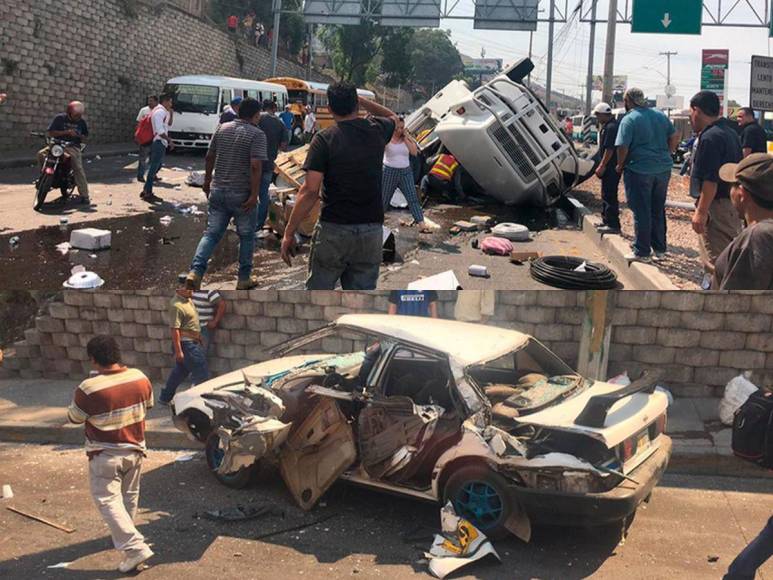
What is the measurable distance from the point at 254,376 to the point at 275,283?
3.38m

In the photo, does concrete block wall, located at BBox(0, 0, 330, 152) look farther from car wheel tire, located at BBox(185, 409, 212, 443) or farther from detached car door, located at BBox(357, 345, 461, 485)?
detached car door, located at BBox(357, 345, 461, 485)

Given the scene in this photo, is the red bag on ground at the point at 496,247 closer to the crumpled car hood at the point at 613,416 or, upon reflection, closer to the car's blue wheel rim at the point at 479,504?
the crumpled car hood at the point at 613,416

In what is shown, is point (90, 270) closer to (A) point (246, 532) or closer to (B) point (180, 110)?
(A) point (246, 532)

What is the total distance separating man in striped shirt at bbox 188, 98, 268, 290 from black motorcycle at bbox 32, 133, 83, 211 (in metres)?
6.22

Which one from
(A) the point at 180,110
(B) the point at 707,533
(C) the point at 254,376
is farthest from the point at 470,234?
(A) the point at 180,110

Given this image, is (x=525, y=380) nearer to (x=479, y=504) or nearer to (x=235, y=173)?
(x=479, y=504)

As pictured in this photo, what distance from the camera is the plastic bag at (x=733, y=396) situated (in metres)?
6.32

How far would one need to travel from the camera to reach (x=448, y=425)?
4.88 m

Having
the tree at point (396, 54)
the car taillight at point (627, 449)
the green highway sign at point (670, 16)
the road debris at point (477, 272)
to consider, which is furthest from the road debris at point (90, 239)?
the tree at point (396, 54)

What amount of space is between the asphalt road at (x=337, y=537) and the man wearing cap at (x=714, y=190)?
199 cm

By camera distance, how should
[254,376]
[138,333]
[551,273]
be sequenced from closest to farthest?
[254,376], [138,333], [551,273]

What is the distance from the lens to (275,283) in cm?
914

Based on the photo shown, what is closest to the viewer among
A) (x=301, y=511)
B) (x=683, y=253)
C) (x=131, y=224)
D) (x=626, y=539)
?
(x=626, y=539)

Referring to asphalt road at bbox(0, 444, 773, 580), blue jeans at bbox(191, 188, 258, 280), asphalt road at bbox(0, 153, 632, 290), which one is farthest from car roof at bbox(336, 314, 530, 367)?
asphalt road at bbox(0, 153, 632, 290)
